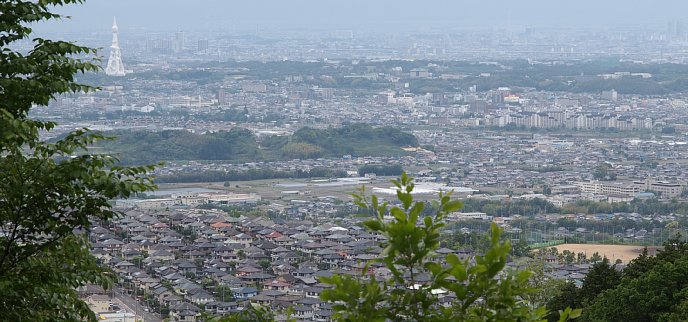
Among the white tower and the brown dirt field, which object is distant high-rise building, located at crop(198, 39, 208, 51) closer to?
the white tower

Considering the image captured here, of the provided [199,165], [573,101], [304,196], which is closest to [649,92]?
[573,101]

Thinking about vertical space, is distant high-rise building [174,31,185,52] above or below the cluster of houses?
below

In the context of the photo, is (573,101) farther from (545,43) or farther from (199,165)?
(545,43)

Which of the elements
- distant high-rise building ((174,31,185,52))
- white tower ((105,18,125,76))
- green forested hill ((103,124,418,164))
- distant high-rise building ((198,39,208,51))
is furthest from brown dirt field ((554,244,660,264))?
→ distant high-rise building ((198,39,208,51))

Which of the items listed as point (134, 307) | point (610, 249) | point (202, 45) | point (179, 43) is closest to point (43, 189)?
point (134, 307)

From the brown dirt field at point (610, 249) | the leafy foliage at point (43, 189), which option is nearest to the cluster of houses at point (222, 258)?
the brown dirt field at point (610, 249)

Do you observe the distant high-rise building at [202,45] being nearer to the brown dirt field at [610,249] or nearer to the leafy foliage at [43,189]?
the brown dirt field at [610,249]
